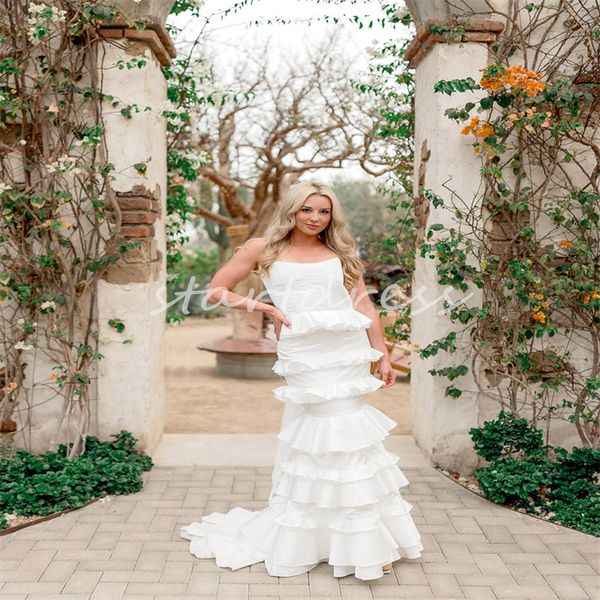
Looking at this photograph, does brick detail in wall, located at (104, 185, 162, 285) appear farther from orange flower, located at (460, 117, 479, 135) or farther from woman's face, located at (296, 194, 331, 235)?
orange flower, located at (460, 117, 479, 135)

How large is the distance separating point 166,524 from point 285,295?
140cm

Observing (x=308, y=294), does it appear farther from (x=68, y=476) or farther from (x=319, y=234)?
(x=68, y=476)

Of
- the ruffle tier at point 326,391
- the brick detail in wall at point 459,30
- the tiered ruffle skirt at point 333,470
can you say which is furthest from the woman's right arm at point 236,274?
the brick detail in wall at point 459,30

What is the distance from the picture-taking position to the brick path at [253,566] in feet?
9.08

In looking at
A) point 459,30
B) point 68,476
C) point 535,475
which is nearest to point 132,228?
point 68,476

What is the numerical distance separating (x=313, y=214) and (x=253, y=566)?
1.58 m

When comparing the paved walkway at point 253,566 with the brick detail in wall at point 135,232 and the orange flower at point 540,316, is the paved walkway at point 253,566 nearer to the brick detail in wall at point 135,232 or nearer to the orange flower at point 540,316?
the orange flower at point 540,316

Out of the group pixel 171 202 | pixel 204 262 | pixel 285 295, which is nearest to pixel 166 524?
pixel 285 295

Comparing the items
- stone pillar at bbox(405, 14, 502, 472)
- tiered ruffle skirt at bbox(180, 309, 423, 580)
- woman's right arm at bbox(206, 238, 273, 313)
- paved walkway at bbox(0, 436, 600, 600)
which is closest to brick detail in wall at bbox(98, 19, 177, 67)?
stone pillar at bbox(405, 14, 502, 472)

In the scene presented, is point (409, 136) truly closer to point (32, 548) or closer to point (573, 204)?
point (573, 204)

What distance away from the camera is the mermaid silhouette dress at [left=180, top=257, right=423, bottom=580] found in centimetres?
286

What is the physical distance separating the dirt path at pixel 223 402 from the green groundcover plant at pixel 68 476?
5.97 feet

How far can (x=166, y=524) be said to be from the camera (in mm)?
3473

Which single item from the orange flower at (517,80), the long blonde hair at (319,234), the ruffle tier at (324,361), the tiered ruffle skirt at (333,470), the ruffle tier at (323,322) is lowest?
the tiered ruffle skirt at (333,470)
